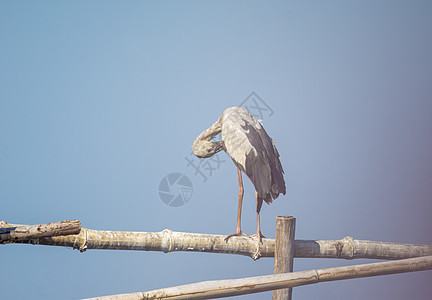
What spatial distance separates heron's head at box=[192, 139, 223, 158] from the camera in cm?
313

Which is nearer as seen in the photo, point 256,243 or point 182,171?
point 256,243

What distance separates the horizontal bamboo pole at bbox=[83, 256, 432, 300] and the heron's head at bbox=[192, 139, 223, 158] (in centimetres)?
116

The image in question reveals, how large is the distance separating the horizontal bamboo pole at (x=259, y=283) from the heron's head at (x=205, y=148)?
116cm

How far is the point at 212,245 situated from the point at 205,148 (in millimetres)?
918

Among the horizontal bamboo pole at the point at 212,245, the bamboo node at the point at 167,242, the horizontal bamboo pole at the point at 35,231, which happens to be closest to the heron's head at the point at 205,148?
the horizontal bamboo pole at the point at 212,245

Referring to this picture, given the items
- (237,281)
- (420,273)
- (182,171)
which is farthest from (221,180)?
(420,273)

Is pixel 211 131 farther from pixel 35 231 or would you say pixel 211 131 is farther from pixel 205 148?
pixel 35 231

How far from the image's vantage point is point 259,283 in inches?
83.1

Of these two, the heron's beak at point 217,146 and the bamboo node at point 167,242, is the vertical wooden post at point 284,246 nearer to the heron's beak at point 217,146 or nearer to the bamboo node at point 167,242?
the bamboo node at point 167,242

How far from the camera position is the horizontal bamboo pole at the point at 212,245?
213cm

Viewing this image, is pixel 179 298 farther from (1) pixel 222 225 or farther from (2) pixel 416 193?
(2) pixel 416 193

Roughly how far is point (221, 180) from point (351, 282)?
1.65 m

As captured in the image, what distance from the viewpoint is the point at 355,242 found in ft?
9.05

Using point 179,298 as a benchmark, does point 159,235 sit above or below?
above
